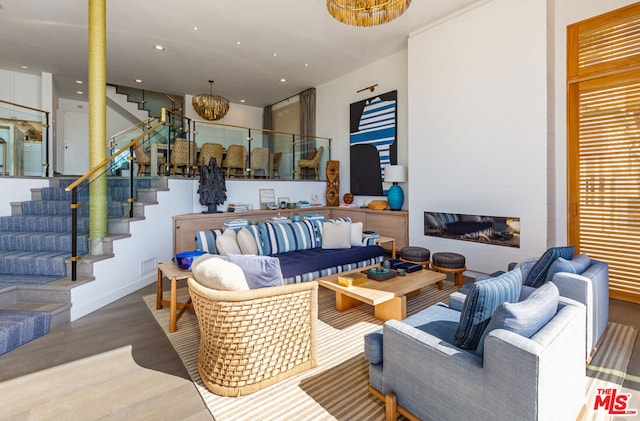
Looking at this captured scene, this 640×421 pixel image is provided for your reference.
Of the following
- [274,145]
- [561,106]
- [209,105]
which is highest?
[209,105]

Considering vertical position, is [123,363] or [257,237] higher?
[257,237]

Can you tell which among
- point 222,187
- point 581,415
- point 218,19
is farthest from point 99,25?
point 581,415

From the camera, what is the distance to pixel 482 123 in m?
4.44

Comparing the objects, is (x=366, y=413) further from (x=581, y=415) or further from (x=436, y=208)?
(x=436, y=208)

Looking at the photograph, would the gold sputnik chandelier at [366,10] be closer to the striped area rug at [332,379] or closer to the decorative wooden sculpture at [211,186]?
the striped area rug at [332,379]

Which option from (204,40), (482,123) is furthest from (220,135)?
(482,123)

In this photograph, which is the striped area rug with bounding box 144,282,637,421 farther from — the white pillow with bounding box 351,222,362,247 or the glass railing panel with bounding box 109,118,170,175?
the glass railing panel with bounding box 109,118,170,175

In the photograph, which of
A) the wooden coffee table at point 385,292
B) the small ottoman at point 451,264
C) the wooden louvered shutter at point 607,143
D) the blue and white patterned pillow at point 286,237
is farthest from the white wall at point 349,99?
the wooden coffee table at point 385,292

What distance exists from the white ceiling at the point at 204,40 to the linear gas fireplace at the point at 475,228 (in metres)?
3.08

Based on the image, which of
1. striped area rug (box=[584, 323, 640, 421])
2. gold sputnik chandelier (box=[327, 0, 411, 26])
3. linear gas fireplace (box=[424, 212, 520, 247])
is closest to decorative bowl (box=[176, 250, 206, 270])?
gold sputnik chandelier (box=[327, 0, 411, 26])

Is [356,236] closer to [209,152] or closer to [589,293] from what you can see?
[589,293]

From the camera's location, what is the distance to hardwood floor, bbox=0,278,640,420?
187 centimetres

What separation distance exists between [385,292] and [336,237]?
1715mm

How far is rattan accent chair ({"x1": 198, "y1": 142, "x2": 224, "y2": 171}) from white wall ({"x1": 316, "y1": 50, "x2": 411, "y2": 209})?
2665 millimetres
